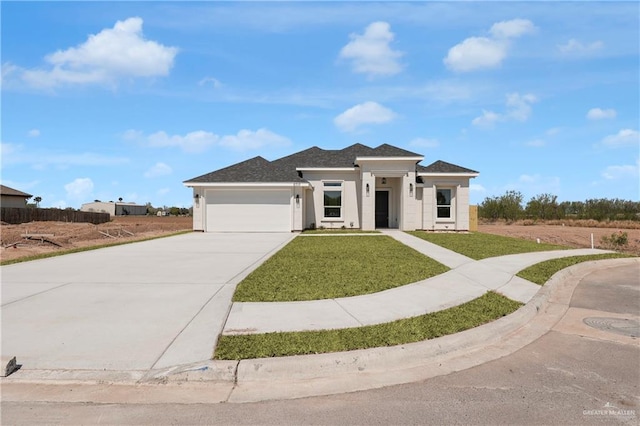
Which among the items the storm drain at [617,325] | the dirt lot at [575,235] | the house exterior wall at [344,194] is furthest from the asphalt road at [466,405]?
the dirt lot at [575,235]

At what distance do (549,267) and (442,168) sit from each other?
13794 millimetres

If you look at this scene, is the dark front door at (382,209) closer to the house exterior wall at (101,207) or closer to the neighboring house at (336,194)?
the neighboring house at (336,194)

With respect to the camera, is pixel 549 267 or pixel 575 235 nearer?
pixel 549 267

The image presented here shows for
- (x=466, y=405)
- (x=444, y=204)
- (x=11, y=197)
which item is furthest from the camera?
(x=11, y=197)

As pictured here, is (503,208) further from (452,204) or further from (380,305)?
(380,305)

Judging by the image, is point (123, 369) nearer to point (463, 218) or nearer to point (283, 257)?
A: point (283, 257)

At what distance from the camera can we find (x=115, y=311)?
5.96 m

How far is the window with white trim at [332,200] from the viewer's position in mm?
23750

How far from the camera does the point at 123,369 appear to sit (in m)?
3.96

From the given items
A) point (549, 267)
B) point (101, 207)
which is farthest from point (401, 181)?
point (101, 207)

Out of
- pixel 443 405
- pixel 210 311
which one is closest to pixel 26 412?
pixel 210 311

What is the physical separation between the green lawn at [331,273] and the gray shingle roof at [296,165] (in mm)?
9863

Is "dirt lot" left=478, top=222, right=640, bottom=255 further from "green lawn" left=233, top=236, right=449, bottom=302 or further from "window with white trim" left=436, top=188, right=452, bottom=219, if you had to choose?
"green lawn" left=233, top=236, right=449, bottom=302

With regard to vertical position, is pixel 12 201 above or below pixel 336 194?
above
